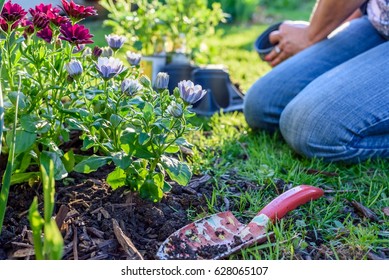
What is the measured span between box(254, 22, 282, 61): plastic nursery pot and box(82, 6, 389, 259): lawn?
315 mm

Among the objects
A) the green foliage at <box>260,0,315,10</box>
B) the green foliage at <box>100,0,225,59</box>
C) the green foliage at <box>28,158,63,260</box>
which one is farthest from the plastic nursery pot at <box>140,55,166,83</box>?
the green foliage at <box>260,0,315,10</box>

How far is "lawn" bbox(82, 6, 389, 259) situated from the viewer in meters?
1.53

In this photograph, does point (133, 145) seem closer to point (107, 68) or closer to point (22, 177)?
point (107, 68)

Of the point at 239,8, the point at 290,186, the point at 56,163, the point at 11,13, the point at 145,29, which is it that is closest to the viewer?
the point at 11,13

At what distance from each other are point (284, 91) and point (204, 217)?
38.0 inches

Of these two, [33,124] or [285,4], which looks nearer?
[33,124]

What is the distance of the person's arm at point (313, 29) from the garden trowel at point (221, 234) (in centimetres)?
89

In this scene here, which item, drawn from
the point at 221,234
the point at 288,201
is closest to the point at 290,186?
the point at 288,201

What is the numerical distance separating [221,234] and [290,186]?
436 mm

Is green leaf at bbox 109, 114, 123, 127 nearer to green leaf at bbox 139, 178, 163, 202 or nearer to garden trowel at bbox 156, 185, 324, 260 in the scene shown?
green leaf at bbox 139, 178, 163, 202

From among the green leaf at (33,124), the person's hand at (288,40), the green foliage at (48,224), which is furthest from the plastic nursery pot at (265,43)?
the green foliage at (48,224)

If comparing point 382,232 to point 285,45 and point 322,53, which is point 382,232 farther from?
point 285,45

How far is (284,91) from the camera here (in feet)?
8.00

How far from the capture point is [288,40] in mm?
2629
